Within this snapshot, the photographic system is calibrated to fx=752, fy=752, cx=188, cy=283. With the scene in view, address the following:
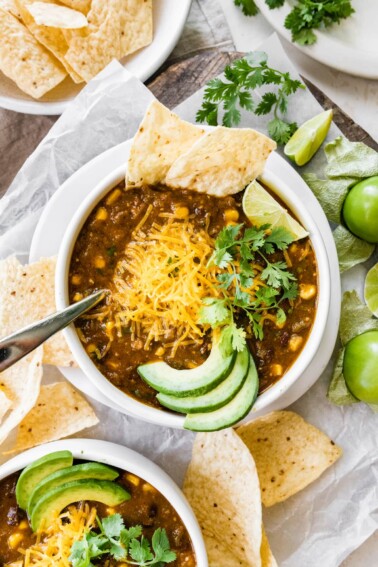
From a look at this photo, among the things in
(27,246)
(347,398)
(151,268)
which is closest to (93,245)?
(151,268)

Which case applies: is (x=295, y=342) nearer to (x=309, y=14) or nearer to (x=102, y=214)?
(x=102, y=214)

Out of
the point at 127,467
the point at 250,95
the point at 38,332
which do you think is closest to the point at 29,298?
the point at 38,332

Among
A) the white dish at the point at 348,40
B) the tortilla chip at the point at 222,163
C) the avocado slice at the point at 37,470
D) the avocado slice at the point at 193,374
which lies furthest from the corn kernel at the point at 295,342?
the white dish at the point at 348,40

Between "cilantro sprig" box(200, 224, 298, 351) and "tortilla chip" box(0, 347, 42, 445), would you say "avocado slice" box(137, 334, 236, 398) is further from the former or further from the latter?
"tortilla chip" box(0, 347, 42, 445)

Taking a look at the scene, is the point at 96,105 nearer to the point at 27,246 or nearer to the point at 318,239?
the point at 27,246

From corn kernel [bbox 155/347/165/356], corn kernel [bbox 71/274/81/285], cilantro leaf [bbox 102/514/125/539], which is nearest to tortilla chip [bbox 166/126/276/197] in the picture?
corn kernel [bbox 71/274/81/285]

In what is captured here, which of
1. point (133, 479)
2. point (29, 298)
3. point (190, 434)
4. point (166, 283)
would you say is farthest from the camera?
point (190, 434)
